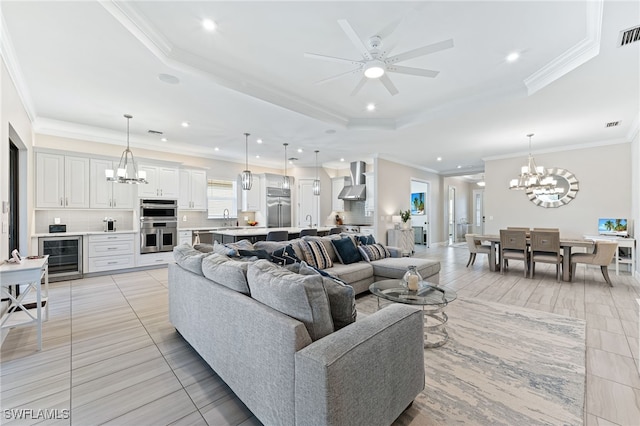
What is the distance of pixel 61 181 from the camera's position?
522 cm

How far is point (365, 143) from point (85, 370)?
593cm

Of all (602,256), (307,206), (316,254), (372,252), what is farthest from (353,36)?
(307,206)

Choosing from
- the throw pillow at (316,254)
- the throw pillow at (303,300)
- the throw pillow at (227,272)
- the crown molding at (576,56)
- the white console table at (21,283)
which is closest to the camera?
the throw pillow at (303,300)

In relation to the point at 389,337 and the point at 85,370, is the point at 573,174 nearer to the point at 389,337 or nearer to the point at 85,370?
the point at 389,337

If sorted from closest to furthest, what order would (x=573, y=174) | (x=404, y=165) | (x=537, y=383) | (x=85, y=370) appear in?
(x=537, y=383), (x=85, y=370), (x=573, y=174), (x=404, y=165)

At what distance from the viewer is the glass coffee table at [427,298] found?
2568 mm

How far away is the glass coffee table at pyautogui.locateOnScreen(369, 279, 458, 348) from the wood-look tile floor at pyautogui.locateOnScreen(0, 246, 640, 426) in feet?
3.47

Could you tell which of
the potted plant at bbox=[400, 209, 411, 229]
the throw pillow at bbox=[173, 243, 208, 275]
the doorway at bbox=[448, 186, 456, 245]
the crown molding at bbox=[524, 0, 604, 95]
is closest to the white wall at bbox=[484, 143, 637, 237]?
the potted plant at bbox=[400, 209, 411, 229]

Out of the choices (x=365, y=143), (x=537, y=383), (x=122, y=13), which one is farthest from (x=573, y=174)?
(x=122, y=13)

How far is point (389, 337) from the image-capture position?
5.00ft

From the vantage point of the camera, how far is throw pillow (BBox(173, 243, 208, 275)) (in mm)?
2479

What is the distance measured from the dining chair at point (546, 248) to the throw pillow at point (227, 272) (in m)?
5.51

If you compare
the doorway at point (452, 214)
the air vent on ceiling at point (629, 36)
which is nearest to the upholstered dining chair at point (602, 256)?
the air vent on ceiling at point (629, 36)

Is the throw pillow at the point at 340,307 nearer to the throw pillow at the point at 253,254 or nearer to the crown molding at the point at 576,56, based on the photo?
the throw pillow at the point at 253,254
